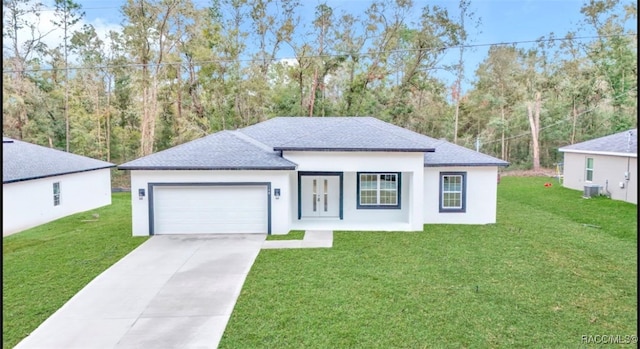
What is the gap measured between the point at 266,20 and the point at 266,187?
744 inches

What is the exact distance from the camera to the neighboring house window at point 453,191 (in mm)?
13039

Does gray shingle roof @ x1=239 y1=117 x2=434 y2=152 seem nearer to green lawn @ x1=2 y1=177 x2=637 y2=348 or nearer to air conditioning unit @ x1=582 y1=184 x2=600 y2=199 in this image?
green lawn @ x1=2 y1=177 x2=637 y2=348

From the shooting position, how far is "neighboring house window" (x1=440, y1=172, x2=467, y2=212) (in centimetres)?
1304

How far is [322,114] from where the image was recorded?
2753 cm

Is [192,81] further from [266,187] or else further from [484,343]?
[484,343]

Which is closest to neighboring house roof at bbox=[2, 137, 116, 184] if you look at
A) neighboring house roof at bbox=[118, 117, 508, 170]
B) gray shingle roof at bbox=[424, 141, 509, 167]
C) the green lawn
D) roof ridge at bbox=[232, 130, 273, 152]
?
the green lawn

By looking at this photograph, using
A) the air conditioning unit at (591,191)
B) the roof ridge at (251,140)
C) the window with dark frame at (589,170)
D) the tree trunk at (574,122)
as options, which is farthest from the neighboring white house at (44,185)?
the tree trunk at (574,122)

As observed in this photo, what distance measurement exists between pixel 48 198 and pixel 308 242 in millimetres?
10860

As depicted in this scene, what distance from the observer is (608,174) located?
18.5 meters

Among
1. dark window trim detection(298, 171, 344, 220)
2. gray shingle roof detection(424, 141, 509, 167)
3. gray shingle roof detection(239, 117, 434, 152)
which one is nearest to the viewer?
gray shingle roof detection(239, 117, 434, 152)

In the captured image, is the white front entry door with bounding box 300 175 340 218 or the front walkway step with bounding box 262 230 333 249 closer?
the front walkway step with bounding box 262 230 333 249

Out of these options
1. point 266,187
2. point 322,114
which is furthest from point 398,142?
point 322,114

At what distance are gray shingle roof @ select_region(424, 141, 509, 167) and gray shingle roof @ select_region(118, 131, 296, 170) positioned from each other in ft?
15.9

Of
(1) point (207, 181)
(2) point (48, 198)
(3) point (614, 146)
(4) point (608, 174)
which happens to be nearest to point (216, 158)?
(1) point (207, 181)
